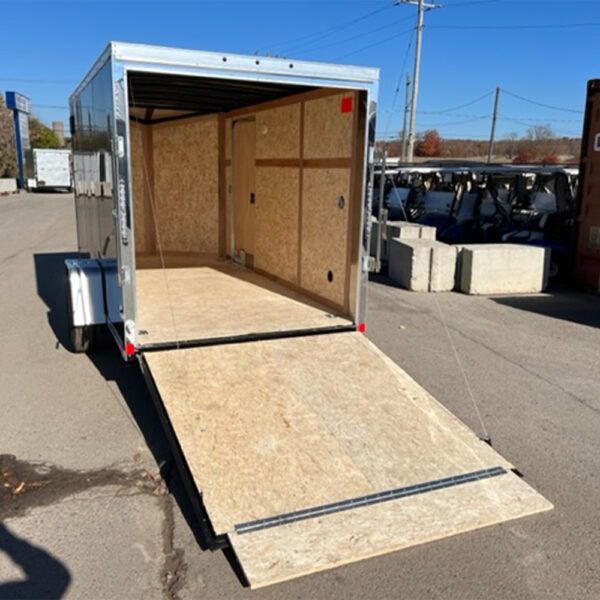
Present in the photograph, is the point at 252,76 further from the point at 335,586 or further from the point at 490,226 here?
the point at 490,226

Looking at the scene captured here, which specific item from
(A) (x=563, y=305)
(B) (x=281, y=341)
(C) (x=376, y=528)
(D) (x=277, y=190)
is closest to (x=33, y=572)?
(C) (x=376, y=528)

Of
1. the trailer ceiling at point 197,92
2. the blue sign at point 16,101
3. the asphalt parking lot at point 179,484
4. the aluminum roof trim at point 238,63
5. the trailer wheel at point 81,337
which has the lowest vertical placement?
the asphalt parking lot at point 179,484

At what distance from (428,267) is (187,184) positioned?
4.50 meters

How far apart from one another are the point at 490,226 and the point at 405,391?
935 centimetres

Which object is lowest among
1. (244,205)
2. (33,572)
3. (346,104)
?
(33,572)

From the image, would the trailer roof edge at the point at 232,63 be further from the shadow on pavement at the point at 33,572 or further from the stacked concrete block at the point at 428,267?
the stacked concrete block at the point at 428,267

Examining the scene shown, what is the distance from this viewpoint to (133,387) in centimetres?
572

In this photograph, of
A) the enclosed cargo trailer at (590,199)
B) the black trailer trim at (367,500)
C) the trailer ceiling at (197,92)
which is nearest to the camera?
the black trailer trim at (367,500)

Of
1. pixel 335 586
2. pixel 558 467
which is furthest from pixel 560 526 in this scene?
pixel 335 586

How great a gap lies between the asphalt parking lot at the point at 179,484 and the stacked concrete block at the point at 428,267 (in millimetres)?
2091

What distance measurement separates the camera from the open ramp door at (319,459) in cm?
332

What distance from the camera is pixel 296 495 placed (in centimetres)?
358

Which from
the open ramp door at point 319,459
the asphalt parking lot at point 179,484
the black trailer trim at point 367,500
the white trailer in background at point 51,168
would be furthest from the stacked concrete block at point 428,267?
the white trailer in background at point 51,168

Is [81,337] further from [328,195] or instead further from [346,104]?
[346,104]
